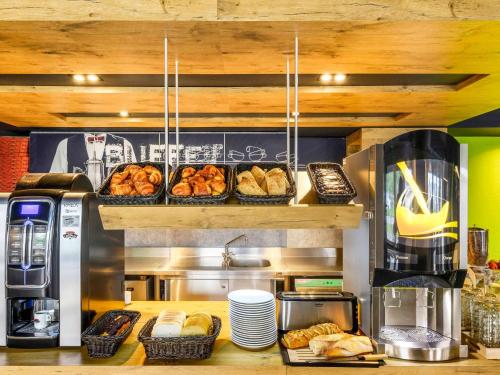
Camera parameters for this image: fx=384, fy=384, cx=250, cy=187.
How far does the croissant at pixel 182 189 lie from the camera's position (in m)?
1.88

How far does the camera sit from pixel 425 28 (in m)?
1.72

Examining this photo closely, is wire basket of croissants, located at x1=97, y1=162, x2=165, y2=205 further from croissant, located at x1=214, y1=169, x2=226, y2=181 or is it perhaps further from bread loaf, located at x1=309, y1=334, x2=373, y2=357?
bread loaf, located at x1=309, y1=334, x2=373, y2=357

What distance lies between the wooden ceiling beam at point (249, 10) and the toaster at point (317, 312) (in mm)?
1434

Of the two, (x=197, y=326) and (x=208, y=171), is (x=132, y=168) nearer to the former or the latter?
(x=208, y=171)

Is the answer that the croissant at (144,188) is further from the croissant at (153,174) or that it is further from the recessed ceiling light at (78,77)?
the recessed ceiling light at (78,77)

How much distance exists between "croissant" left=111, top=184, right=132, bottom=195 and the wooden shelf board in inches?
2.9

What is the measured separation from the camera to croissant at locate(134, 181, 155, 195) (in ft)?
6.23

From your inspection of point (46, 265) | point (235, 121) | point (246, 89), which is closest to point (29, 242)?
point (46, 265)

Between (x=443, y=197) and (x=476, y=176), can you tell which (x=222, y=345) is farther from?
(x=476, y=176)

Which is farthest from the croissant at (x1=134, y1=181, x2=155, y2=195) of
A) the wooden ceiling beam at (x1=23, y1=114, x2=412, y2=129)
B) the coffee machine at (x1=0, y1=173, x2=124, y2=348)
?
the wooden ceiling beam at (x1=23, y1=114, x2=412, y2=129)

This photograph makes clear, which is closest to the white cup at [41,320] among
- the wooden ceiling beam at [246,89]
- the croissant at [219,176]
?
the croissant at [219,176]

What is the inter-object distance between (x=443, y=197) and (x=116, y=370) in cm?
177

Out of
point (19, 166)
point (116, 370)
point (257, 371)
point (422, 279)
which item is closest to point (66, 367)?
point (116, 370)

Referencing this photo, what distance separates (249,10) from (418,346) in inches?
68.6
